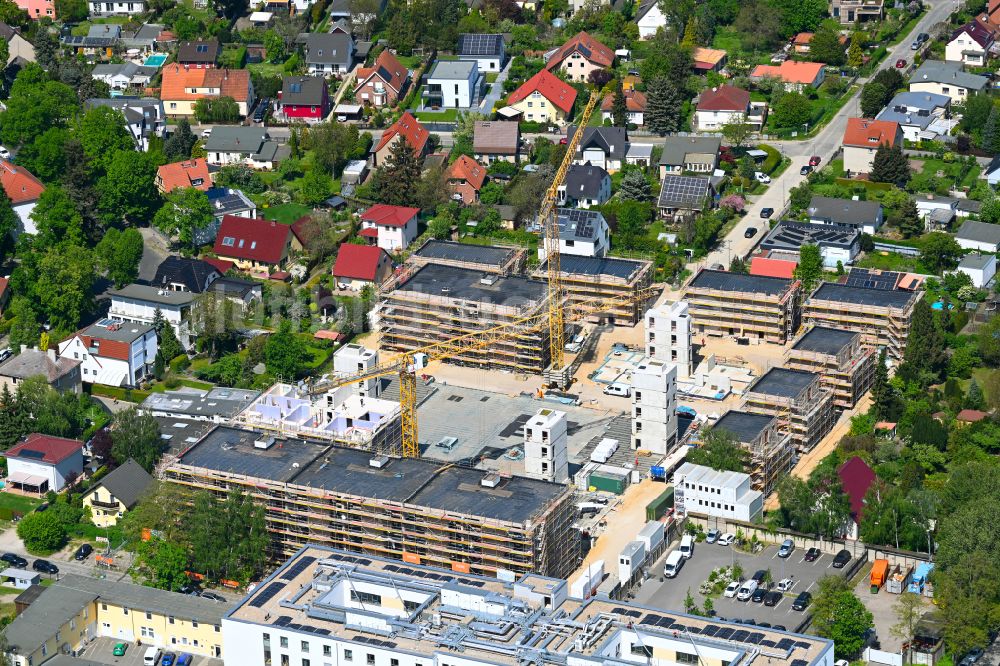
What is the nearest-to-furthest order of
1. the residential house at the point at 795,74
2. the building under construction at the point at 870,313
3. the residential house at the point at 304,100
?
the building under construction at the point at 870,313, the residential house at the point at 304,100, the residential house at the point at 795,74

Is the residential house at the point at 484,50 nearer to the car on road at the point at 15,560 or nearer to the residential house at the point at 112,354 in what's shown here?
the residential house at the point at 112,354

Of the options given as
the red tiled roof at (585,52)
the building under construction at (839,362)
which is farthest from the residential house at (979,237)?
the red tiled roof at (585,52)

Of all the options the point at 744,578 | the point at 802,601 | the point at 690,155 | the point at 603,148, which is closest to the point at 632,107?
the point at 603,148

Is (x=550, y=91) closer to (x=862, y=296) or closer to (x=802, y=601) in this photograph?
(x=862, y=296)

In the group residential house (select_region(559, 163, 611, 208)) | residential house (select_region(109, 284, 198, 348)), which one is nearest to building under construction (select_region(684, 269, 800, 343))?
residential house (select_region(559, 163, 611, 208))

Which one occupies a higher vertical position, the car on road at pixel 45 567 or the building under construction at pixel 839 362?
the building under construction at pixel 839 362

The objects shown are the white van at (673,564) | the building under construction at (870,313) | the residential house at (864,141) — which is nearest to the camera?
the white van at (673,564)
